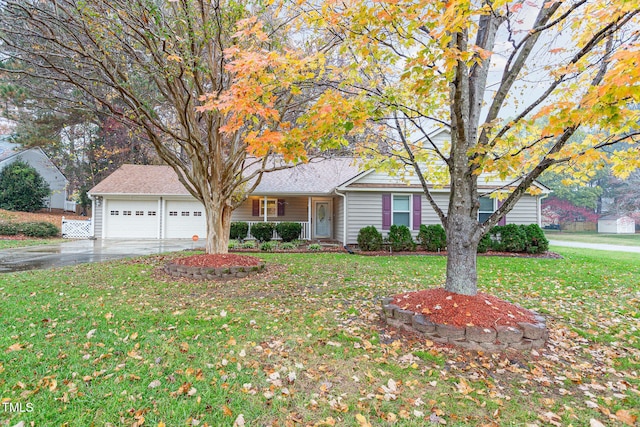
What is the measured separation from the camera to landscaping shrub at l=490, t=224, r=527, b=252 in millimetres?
11688

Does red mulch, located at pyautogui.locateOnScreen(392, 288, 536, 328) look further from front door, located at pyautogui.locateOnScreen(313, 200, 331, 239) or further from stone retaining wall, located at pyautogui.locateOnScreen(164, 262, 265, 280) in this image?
front door, located at pyautogui.locateOnScreen(313, 200, 331, 239)

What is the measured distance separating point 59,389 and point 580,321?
596cm

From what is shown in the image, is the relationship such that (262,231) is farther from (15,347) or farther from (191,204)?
(15,347)

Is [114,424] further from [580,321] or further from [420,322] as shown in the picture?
[580,321]

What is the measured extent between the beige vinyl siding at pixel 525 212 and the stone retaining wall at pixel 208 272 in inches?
444

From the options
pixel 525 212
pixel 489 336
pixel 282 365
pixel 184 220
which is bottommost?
pixel 282 365

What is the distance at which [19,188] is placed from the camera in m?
18.1

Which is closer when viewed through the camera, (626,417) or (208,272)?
(626,417)

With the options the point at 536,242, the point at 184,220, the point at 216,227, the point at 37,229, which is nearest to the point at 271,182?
the point at 184,220

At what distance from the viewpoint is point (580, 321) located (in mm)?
4363

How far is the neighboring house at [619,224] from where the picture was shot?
33438 millimetres

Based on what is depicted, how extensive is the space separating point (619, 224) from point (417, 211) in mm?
34707

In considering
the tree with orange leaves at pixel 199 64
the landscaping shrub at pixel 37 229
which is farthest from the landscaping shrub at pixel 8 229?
the tree with orange leaves at pixel 199 64

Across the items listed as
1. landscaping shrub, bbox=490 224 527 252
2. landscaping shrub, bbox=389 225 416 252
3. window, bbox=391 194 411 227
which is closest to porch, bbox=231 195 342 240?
window, bbox=391 194 411 227
